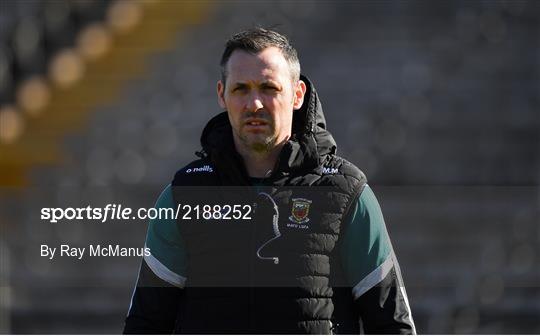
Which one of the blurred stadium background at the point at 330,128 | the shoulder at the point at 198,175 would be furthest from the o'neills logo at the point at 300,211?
the blurred stadium background at the point at 330,128

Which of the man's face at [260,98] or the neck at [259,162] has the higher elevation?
the man's face at [260,98]

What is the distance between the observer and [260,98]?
8.27 feet

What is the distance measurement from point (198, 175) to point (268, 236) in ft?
0.76

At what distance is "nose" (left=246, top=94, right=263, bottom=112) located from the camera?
2.50 m

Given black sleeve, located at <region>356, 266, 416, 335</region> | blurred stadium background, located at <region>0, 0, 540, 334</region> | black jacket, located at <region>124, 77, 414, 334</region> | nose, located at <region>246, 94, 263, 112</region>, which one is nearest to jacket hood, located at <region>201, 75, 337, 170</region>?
black jacket, located at <region>124, 77, 414, 334</region>

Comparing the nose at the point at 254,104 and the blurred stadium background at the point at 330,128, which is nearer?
the nose at the point at 254,104

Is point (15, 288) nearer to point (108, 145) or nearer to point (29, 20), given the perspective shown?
point (108, 145)

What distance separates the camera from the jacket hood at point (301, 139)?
255 cm

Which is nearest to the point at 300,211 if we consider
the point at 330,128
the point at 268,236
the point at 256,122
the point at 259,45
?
the point at 268,236

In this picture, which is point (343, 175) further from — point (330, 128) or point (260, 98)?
point (330, 128)

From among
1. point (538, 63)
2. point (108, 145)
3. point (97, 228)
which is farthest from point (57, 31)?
point (538, 63)

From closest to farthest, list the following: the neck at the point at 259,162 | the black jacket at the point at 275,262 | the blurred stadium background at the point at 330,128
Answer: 1. the black jacket at the point at 275,262
2. the neck at the point at 259,162
3. the blurred stadium background at the point at 330,128

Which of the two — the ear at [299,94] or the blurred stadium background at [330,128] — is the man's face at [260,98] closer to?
the ear at [299,94]

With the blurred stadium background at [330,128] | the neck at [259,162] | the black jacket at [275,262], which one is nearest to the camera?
the black jacket at [275,262]
